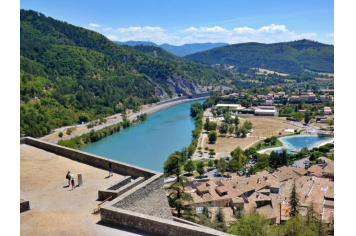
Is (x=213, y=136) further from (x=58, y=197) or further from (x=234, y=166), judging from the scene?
(x=58, y=197)

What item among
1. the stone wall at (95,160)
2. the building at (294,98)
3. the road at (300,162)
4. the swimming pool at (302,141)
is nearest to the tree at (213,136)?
the swimming pool at (302,141)

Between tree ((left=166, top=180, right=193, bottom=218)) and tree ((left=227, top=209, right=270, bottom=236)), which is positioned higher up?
tree ((left=166, top=180, right=193, bottom=218))

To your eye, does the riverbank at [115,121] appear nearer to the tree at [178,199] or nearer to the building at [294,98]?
the building at [294,98]

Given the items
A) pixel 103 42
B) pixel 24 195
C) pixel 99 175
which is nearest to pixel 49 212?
pixel 24 195

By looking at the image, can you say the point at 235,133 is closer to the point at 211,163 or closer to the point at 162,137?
the point at 162,137

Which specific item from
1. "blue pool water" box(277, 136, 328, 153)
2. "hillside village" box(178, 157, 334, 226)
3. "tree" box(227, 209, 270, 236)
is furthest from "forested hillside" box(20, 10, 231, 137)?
"tree" box(227, 209, 270, 236)

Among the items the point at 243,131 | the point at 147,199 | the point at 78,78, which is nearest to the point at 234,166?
the point at 243,131

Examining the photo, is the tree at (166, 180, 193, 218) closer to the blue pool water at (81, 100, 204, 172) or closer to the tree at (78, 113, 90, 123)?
the blue pool water at (81, 100, 204, 172)
